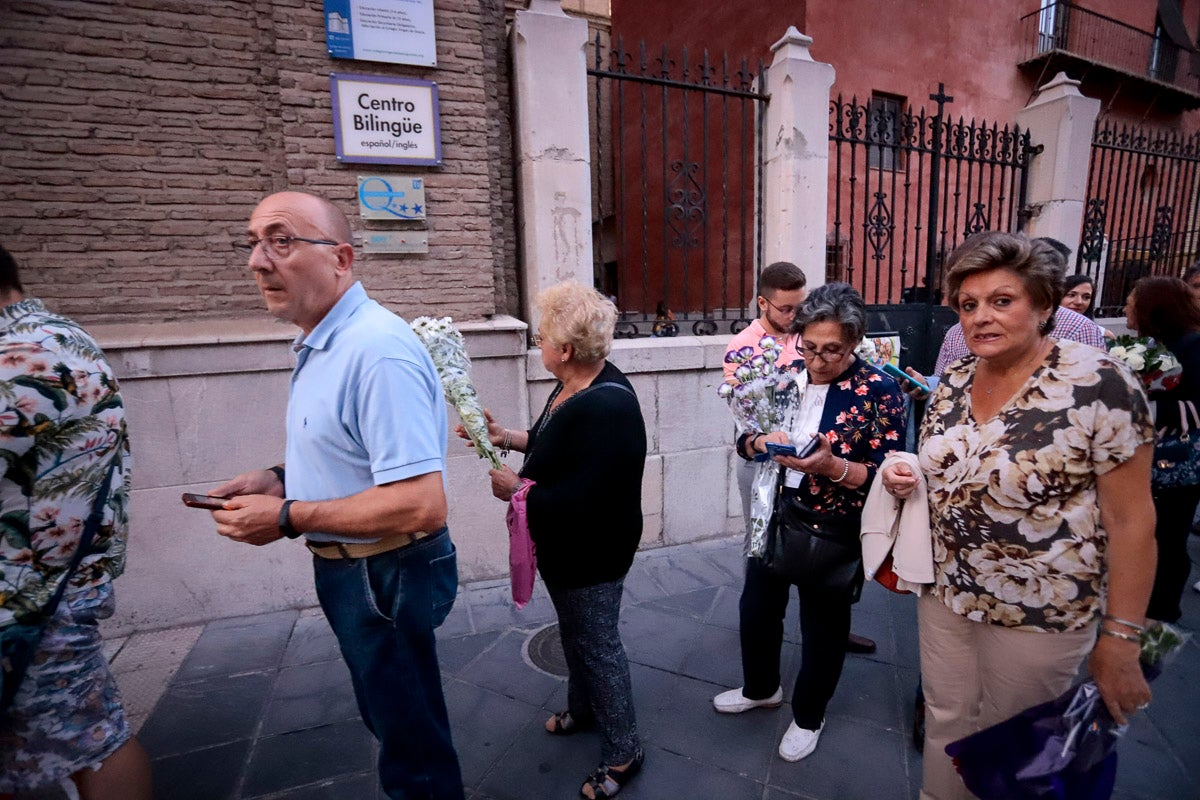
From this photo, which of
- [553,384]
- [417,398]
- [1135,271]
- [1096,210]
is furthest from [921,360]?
[1135,271]

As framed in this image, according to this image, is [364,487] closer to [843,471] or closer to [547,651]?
[843,471]

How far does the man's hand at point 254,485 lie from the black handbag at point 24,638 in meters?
0.38

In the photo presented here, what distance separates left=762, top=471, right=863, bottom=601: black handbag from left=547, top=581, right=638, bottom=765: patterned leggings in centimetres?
66

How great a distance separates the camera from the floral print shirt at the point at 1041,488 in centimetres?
149

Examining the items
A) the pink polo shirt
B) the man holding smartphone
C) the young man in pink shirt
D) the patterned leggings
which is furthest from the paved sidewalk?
the young man in pink shirt

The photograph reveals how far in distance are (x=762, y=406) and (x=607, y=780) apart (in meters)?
1.56

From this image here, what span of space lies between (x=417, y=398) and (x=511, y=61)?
3.70 m

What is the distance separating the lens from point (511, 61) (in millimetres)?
4355

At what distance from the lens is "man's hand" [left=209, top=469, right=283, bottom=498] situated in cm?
180

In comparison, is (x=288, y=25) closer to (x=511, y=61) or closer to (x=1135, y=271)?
(x=511, y=61)

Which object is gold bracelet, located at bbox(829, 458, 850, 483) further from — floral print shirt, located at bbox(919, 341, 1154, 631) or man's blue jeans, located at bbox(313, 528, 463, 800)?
man's blue jeans, located at bbox(313, 528, 463, 800)

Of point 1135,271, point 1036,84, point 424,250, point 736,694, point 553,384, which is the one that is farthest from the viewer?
point 1036,84

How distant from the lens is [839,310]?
84.1 inches

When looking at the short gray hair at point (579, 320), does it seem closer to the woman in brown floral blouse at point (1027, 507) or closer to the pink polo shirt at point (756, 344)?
the pink polo shirt at point (756, 344)
